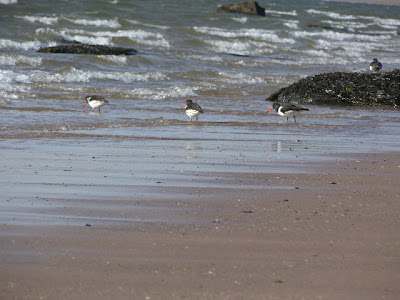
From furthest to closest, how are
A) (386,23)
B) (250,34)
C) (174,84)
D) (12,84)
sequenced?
(386,23) < (250,34) < (174,84) < (12,84)

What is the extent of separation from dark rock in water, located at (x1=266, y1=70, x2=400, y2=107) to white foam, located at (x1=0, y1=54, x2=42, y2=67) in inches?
258

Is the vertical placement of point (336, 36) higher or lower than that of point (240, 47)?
higher

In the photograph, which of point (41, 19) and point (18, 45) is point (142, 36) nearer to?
point (41, 19)

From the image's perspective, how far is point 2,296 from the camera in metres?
3.75

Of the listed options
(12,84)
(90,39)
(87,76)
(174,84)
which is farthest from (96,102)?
(90,39)

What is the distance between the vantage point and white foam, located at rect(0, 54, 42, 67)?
1822 cm

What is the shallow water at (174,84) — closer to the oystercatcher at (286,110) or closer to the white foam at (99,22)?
the white foam at (99,22)

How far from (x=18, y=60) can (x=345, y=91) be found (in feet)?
27.5

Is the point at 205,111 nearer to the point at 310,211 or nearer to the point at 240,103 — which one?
the point at 240,103

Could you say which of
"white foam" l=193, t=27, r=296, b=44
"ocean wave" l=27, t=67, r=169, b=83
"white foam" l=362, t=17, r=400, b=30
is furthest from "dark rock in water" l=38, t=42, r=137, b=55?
"white foam" l=362, t=17, r=400, b=30

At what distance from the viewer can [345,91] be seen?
1426 centimetres

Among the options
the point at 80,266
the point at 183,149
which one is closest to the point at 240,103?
the point at 183,149

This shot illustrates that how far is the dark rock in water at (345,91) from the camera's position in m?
14.1

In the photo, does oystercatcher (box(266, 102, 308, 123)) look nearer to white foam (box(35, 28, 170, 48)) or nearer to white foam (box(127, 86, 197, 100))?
white foam (box(127, 86, 197, 100))
